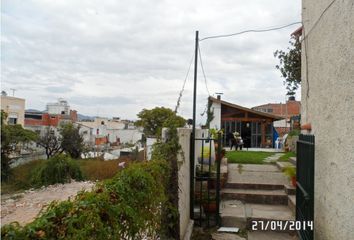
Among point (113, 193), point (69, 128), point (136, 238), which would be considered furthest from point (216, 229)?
point (69, 128)

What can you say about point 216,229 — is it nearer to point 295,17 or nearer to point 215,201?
point 215,201

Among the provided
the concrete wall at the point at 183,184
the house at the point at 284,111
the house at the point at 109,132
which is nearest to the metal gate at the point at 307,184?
the concrete wall at the point at 183,184

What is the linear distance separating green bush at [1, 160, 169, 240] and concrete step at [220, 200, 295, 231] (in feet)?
8.97

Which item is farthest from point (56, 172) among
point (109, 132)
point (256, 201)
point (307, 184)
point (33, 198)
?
point (109, 132)

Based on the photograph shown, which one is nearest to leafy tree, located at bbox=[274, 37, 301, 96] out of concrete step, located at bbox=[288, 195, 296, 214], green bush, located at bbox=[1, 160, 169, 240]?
concrete step, located at bbox=[288, 195, 296, 214]

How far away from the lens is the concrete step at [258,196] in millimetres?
6207

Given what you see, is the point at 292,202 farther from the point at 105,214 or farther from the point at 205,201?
the point at 105,214

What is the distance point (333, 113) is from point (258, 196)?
3.34 metres

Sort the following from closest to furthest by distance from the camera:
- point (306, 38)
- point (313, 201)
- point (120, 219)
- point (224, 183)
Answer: point (120, 219), point (313, 201), point (306, 38), point (224, 183)

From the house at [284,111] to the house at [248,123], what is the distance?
1.51m

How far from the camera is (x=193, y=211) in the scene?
221 inches

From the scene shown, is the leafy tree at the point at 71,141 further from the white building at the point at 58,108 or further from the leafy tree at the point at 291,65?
the white building at the point at 58,108

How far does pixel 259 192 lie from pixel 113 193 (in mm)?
4932

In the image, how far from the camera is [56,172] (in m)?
15.7
